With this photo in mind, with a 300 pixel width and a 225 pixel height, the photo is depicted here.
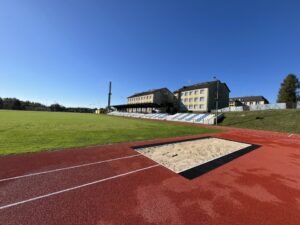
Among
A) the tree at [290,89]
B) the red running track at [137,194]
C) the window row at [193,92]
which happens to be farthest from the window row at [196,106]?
the red running track at [137,194]

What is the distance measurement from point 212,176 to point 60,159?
6918 millimetres

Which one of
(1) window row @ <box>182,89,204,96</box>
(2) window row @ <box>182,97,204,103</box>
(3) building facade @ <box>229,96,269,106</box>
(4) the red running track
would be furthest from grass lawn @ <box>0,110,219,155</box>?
(3) building facade @ <box>229,96,269,106</box>

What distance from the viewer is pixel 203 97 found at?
54781 millimetres

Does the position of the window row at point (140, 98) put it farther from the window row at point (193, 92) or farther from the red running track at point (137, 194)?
the red running track at point (137, 194)

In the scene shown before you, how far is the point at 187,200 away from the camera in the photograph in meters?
3.96

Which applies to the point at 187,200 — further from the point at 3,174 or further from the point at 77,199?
the point at 3,174

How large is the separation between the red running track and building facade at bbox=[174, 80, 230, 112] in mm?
49891

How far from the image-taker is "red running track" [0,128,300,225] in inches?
128

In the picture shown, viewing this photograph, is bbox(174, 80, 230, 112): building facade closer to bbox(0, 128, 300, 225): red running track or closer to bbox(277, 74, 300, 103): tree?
bbox(277, 74, 300, 103): tree

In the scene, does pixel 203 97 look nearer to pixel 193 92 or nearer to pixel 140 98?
pixel 193 92

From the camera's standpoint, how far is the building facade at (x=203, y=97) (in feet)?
176

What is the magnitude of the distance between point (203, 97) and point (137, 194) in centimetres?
5549

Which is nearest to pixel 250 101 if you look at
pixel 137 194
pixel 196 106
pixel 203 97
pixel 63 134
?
pixel 203 97

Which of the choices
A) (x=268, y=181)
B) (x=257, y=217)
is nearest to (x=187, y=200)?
(x=257, y=217)
